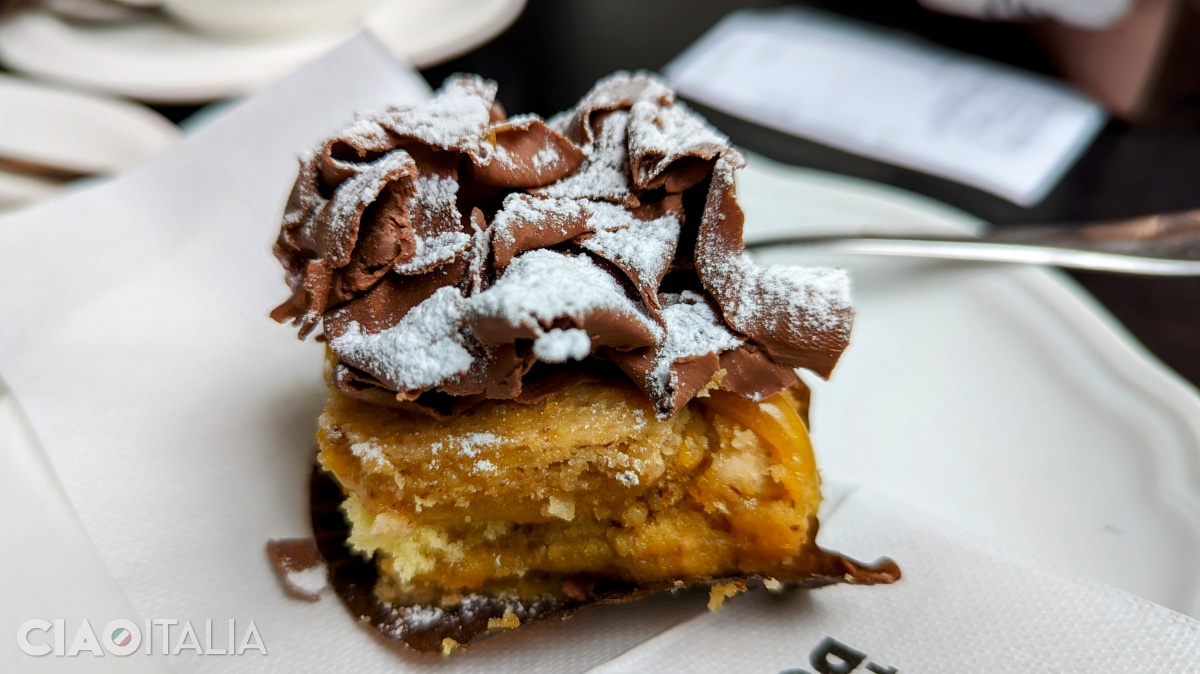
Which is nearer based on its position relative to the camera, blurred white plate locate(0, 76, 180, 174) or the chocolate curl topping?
the chocolate curl topping

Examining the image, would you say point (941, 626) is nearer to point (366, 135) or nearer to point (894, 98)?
point (366, 135)

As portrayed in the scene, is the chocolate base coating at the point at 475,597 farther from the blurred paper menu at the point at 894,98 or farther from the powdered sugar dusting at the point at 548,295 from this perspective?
the blurred paper menu at the point at 894,98

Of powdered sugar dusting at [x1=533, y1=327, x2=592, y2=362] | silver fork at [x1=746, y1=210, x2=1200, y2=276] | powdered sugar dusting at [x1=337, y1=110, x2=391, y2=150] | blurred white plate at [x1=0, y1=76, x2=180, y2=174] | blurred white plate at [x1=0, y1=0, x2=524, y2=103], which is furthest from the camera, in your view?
blurred white plate at [x1=0, y1=0, x2=524, y2=103]

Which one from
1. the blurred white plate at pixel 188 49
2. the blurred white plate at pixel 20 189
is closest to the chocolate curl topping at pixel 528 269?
the blurred white plate at pixel 20 189

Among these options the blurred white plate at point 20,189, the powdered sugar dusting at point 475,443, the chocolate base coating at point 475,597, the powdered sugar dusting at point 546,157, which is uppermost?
the powdered sugar dusting at point 546,157

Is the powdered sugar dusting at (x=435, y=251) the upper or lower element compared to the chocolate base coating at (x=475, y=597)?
upper

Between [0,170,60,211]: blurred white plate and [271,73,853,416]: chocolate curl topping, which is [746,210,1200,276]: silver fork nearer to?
[271,73,853,416]: chocolate curl topping

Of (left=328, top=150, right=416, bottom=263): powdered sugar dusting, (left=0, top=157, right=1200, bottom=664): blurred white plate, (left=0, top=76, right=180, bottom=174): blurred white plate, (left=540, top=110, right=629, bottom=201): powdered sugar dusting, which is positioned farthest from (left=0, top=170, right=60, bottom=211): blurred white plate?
(left=540, top=110, right=629, bottom=201): powdered sugar dusting

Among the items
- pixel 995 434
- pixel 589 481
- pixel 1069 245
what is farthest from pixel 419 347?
pixel 1069 245

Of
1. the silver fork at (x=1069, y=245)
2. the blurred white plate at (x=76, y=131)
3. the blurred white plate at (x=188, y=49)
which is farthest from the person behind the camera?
the blurred white plate at (x=188, y=49)
